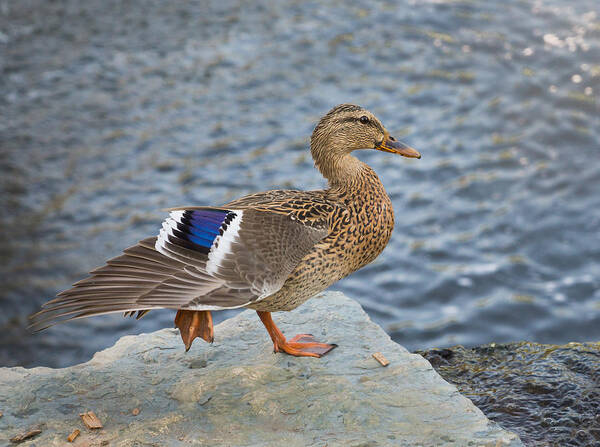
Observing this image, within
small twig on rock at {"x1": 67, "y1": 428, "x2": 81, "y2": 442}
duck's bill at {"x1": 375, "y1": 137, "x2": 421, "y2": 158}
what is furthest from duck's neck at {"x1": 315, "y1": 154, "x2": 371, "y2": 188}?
small twig on rock at {"x1": 67, "y1": 428, "x2": 81, "y2": 442}

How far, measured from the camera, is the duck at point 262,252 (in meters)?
3.92

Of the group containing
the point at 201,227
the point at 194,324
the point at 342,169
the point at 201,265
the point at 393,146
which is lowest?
the point at 194,324

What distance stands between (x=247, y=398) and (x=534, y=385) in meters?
1.81

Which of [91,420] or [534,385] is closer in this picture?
[91,420]

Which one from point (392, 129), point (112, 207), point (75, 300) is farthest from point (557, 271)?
point (75, 300)

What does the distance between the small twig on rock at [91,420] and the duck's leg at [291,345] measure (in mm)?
1132

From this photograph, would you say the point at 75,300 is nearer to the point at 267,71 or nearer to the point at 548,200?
the point at 548,200

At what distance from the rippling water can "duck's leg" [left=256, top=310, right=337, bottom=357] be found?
8.10 ft

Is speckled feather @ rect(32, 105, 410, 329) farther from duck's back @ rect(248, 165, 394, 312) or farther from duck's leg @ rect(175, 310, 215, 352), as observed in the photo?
duck's leg @ rect(175, 310, 215, 352)

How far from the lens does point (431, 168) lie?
9.27 m

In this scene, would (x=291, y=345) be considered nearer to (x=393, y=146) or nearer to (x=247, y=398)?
(x=247, y=398)

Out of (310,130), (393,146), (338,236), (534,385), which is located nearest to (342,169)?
(393,146)

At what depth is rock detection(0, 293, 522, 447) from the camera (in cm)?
407

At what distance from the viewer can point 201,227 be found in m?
4.21
